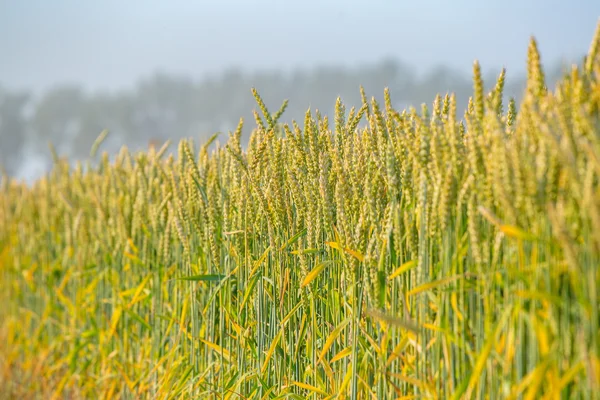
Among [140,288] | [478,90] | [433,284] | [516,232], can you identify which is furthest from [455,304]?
[140,288]

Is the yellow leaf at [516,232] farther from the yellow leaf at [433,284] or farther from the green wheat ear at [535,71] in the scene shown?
the green wheat ear at [535,71]

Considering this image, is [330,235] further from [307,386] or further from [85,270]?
[85,270]

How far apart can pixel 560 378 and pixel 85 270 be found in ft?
8.40

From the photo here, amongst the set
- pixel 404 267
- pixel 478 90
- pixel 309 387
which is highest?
pixel 478 90

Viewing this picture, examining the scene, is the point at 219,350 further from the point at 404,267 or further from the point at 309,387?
the point at 404,267

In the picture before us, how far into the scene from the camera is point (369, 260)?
1.51m

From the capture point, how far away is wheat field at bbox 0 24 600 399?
1.10 m

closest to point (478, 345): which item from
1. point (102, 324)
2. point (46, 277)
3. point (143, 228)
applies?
point (143, 228)

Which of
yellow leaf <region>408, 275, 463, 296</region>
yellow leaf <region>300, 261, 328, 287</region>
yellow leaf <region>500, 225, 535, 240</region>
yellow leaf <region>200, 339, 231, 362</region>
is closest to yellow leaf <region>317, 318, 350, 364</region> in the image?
yellow leaf <region>300, 261, 328, 287</region>

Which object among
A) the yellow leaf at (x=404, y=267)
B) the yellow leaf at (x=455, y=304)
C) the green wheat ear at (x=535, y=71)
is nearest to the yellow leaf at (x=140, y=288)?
the yellow leaf at (x=404, y=267)

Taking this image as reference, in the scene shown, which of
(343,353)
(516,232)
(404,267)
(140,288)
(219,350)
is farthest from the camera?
(140,288)

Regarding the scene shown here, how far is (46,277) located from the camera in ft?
12.3

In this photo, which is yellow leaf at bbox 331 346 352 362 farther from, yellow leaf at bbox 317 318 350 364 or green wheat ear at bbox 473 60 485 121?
green wheat ear at bbox 473 60 485 121

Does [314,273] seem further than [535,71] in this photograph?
Yes
